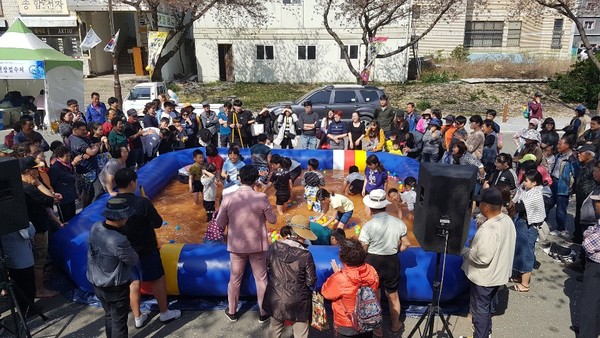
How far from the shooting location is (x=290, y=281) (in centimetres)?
411

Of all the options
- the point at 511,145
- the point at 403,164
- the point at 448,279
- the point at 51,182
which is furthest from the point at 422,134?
the point at 51,182

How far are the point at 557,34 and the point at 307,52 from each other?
16965 millimetres

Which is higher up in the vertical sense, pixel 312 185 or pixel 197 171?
pixel 197 171

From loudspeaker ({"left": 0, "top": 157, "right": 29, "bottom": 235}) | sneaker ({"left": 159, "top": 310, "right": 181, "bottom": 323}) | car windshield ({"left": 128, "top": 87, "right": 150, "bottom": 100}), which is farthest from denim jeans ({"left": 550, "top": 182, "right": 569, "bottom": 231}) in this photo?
car windshield ({"left": 128, "top": 87, "right": 150, "bottom": 100})

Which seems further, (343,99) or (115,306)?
(343,99)

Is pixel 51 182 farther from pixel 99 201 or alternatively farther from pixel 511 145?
pixel 511 145

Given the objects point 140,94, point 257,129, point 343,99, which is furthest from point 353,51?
point 257,129

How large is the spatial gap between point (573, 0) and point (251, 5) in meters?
15.2

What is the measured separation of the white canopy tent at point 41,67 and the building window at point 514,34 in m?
26.0

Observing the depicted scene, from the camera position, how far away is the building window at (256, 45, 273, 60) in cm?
2602

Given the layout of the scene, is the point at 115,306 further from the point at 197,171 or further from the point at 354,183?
the point at 354,183

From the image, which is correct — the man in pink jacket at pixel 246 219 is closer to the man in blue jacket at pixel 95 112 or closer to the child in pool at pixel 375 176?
the child in pool at pixel 375 176

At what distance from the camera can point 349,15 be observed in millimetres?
24766

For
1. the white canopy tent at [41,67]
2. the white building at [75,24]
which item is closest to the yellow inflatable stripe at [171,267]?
the white canopy tent at [41,67]
